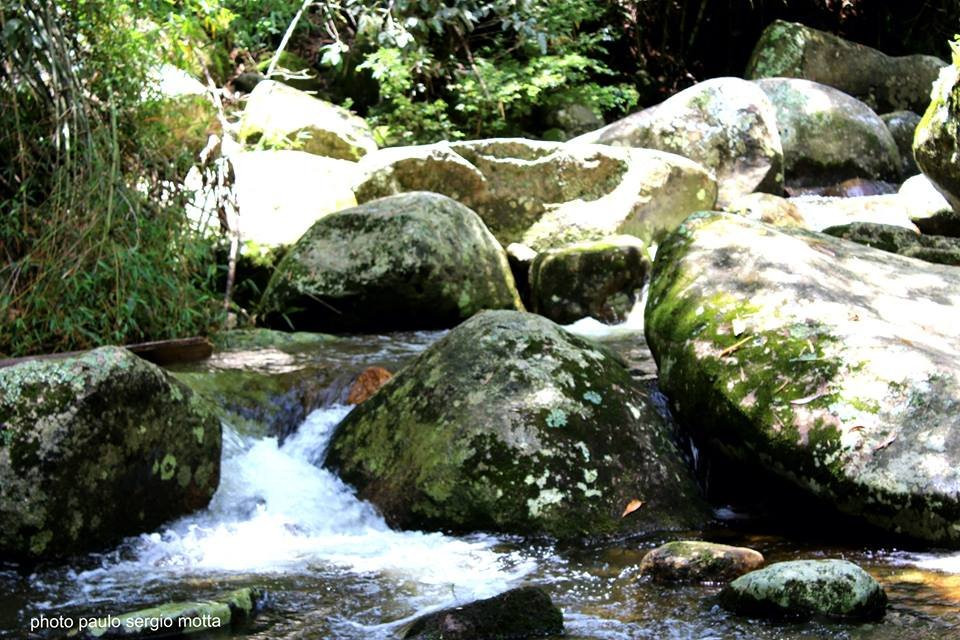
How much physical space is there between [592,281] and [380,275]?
5.20 feet

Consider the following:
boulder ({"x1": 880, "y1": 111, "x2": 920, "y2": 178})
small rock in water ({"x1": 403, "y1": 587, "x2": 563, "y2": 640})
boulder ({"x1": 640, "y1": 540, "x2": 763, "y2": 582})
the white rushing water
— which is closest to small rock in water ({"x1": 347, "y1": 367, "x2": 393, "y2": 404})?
the white rushing water

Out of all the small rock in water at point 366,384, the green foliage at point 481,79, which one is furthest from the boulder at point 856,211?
the small rock in water at point 366,384

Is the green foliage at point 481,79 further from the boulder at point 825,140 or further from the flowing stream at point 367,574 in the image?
the flowing stream at point 367,574

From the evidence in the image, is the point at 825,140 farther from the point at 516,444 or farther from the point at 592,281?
the point at 516,444

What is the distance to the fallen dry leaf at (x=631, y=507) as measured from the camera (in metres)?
3.90

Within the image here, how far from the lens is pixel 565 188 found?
8812mm

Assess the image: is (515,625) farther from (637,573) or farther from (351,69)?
(351,69)

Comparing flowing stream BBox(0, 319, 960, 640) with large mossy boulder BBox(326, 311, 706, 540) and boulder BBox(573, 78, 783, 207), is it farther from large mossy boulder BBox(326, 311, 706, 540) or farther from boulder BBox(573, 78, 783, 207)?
A: boulder BBox(573, 78, 783, 207)

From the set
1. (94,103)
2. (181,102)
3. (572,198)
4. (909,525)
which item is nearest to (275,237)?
(181,102)

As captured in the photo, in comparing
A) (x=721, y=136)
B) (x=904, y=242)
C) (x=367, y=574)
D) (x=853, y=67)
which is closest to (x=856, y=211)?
(x=721, y=136)

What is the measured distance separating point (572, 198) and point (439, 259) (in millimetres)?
2379

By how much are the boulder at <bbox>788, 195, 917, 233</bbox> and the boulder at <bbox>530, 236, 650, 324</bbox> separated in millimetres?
2448

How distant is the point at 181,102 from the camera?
6570mm

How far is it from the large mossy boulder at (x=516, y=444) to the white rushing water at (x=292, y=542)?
0.40 feet
